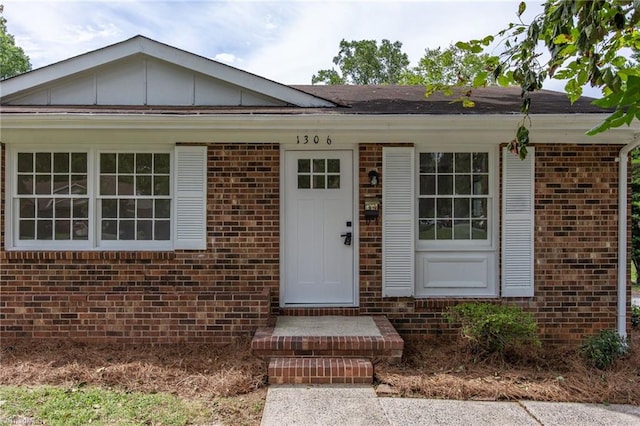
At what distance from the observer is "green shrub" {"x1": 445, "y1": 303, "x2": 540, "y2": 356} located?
457cm

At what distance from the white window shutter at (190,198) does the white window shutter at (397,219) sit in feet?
7.59

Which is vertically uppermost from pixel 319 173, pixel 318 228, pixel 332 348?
pixel 319 173

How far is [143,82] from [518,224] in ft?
17.3

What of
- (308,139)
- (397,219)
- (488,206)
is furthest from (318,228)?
(488,206)

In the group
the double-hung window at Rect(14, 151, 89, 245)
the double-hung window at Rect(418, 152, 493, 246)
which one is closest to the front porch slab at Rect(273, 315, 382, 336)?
the double-hung window at Rect(418, 152, 493, 246)

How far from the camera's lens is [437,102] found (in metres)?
6.00

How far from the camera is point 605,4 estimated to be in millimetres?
2234

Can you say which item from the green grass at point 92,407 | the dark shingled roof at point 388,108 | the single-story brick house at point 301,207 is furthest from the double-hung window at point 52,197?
the green grass at point 92,407

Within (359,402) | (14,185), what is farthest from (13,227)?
(359,402)

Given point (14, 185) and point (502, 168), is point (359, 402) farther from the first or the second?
point (14, 185)

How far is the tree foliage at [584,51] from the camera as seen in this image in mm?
1675

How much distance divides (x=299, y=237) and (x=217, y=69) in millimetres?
2452

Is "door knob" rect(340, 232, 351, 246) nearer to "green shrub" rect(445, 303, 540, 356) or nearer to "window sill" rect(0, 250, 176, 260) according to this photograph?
"green shrub" rect(445, 303, 540, 356)

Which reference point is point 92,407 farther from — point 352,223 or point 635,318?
point 635,318
